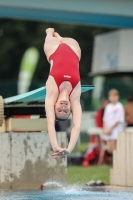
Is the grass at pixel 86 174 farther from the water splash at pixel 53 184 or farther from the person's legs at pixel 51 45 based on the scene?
the person's legs at pixel 51 45

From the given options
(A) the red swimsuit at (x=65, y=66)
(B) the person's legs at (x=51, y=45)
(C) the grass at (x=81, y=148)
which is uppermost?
(B) the person's legs at (x=51, y=45)

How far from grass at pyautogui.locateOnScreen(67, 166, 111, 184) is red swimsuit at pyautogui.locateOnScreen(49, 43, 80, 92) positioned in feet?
9.42

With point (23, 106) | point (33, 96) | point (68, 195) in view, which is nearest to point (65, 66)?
point (33, 96)

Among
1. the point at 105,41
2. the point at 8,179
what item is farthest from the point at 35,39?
the point at 8,179

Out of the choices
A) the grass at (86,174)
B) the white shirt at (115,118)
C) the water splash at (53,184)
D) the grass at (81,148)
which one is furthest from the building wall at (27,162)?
the grass at (81,148)

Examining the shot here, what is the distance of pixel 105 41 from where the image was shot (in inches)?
933

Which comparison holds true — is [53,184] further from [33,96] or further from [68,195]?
[33,96]

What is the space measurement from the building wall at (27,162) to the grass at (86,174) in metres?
0.78

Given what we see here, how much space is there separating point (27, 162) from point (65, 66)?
7.42 feet

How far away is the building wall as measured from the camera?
1359 cm

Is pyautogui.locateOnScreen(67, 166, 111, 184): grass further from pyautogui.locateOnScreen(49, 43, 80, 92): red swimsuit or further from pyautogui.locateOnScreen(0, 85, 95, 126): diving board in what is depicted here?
pyautogui.locateOnScreen(49, 43, 80, 92): red swimsuit

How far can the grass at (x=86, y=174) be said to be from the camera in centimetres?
1522

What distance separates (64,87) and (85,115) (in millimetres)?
18548

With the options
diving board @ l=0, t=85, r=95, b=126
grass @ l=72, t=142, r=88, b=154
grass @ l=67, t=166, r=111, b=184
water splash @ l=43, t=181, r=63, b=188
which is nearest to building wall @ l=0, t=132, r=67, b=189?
water splash @ l=43, t=181, r=63, b=188
